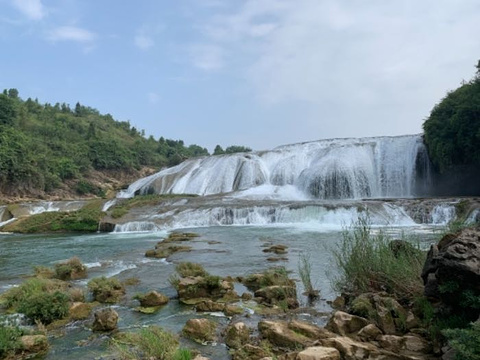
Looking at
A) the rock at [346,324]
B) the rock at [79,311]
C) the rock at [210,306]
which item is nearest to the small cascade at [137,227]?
the rock at [79,311]

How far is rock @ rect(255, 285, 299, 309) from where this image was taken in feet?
23.9

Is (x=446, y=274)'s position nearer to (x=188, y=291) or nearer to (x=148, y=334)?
(x=148, y=334)

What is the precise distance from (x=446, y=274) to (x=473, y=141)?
24.8m

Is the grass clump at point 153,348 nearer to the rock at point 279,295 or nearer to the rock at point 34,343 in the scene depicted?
the rock at point 34,343

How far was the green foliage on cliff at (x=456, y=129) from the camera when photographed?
1015 inches

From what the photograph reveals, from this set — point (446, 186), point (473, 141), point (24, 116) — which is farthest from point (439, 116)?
point (24, 116)

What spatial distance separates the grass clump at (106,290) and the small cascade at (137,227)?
14.8m

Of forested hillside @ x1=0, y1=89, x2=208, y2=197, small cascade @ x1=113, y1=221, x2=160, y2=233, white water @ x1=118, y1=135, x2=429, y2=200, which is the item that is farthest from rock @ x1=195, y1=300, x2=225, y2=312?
forested hillside @ x1=0, y1=89, x2=208, y2=197

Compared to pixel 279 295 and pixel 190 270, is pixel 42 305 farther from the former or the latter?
pixel 279 295

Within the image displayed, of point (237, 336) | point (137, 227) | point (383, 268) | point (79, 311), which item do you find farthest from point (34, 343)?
Answer: point (137, 227)

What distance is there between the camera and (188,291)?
8203 millimetres

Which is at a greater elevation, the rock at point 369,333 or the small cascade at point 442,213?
the small cascade at point 442,213

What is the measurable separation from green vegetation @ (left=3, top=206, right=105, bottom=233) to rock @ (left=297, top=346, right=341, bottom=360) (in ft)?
72.2

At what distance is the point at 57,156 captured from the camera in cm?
5872
